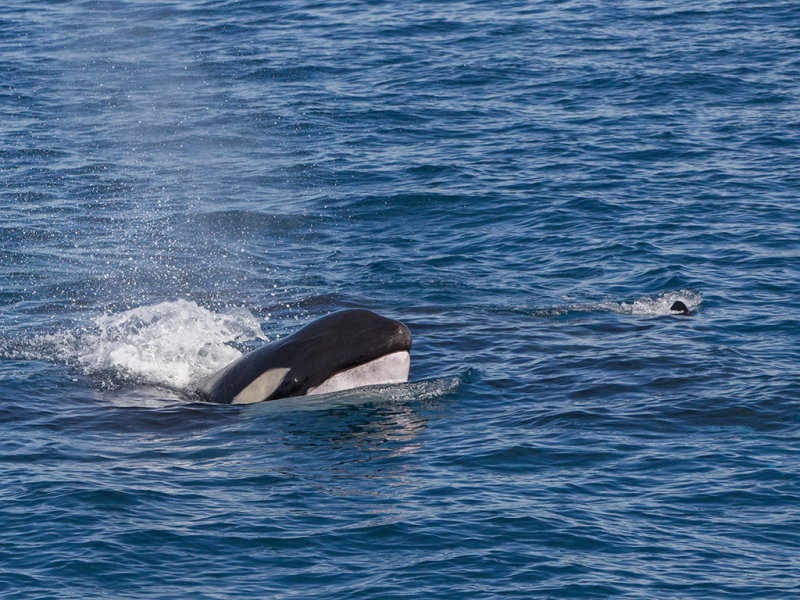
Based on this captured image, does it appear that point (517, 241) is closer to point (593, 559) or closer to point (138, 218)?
point (138, 218)

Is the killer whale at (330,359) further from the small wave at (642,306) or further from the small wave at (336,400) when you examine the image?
the small wave at (642,306)

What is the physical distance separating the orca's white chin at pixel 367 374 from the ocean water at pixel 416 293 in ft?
1.06

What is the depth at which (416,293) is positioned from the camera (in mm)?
24688

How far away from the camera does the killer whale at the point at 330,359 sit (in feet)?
54.8

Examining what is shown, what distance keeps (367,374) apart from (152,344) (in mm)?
5040

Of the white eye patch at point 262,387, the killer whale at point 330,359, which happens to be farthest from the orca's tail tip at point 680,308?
the white eye patch at point 262,387

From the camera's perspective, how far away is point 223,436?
54.6 ft

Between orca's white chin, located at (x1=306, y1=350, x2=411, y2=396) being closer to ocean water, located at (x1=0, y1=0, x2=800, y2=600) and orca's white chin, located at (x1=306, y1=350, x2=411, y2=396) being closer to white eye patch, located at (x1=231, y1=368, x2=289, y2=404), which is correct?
ocean water, located at (x1=0, y1=0, x2=800, y2=600)

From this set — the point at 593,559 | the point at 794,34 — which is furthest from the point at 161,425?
the point at 794,34

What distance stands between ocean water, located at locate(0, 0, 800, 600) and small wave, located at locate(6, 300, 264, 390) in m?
0.08

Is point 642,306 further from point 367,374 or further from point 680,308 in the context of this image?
point 367,374

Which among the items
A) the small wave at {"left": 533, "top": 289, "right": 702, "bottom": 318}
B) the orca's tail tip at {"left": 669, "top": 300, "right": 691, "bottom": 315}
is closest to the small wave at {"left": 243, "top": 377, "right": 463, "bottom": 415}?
the small wave at {"left": 533, "top": 289, "right": 702, "bottom": 318}

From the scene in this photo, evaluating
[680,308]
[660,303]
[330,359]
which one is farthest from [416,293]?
[330,359]

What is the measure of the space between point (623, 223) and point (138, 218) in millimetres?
11560
